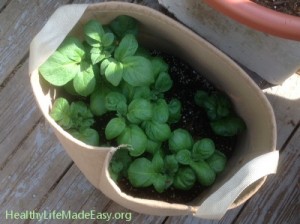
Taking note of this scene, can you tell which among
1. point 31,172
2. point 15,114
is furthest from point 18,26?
point 31,172

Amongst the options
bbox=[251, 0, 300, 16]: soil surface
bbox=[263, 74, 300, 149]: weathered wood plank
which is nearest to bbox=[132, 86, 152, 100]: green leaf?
bbox=[251, 0, 300, 16]: soil surface

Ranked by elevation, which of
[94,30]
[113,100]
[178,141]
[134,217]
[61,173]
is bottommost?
[134,217]

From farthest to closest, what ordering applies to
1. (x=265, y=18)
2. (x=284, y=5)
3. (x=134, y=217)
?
1. (x=134, y=217)
2. (x=284, y=5)
3. (x=265, y=18)

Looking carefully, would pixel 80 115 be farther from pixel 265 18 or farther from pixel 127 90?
pixel 265 18

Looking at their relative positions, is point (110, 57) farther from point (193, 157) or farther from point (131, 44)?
point (193, 157)

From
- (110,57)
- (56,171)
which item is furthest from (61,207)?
(110,57)
